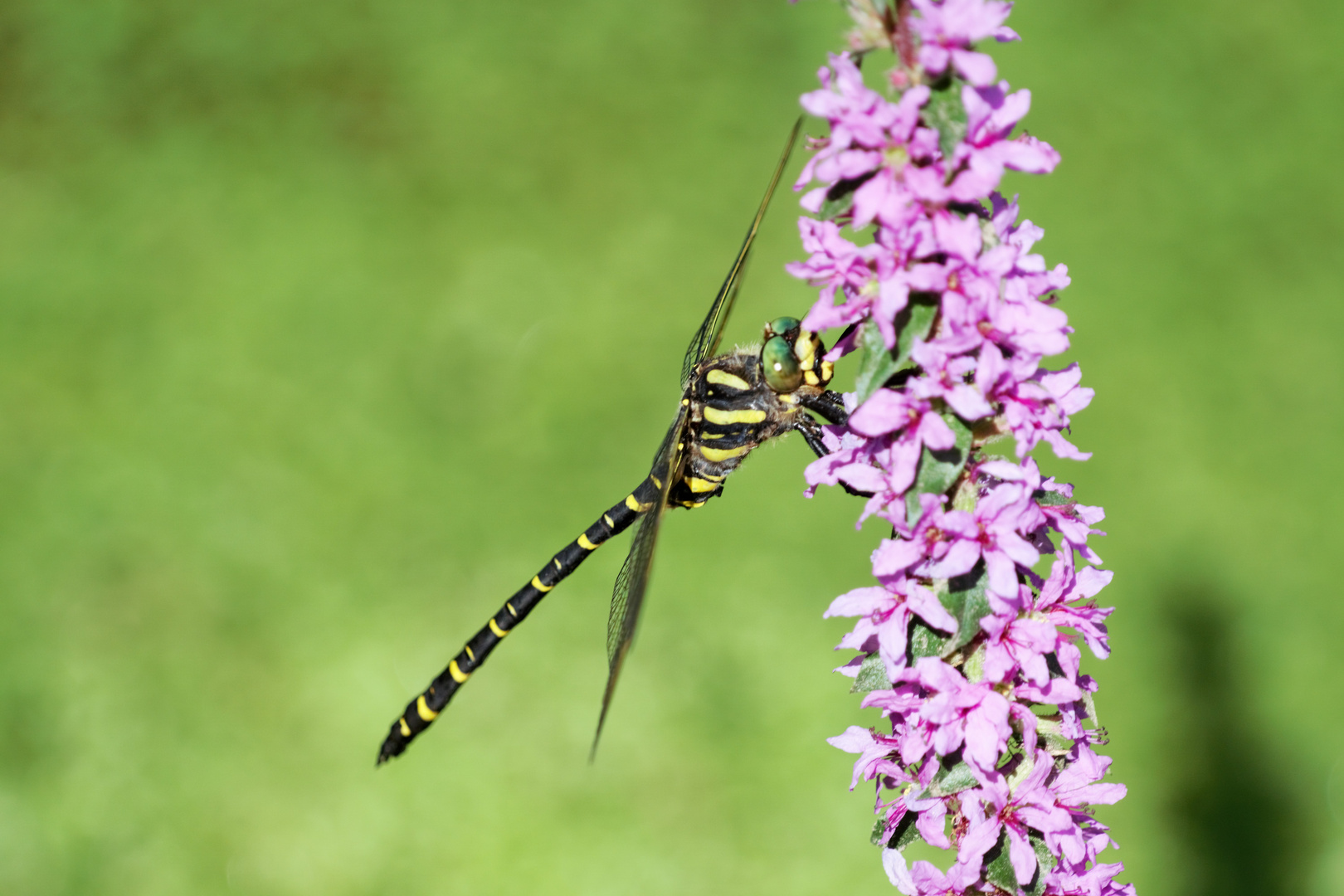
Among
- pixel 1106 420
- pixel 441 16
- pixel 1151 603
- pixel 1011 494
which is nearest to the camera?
pixel 1011 494

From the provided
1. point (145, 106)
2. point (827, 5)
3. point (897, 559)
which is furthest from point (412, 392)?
point (897, 559)

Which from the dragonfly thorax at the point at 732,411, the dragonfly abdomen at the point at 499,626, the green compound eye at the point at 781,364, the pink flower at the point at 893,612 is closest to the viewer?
the pink flower at the point at 893,612

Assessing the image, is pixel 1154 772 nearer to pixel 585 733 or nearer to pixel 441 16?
pixel 585 733

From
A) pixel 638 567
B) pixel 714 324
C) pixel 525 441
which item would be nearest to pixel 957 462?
pixel 638 567

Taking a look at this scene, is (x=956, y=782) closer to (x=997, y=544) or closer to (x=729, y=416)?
(x=997, y=544)

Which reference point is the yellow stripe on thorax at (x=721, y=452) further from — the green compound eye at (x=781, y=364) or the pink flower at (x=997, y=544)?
the pink flower at (x=997, y=544)

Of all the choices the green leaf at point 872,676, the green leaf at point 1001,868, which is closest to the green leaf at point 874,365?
the green leaf at point 872,676

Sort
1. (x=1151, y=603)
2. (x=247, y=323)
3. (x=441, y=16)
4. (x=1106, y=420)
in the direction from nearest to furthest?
(x=1151, y=603) < (x=1106, y=420) < (x=247, y=323) < (x=441, y=16)
